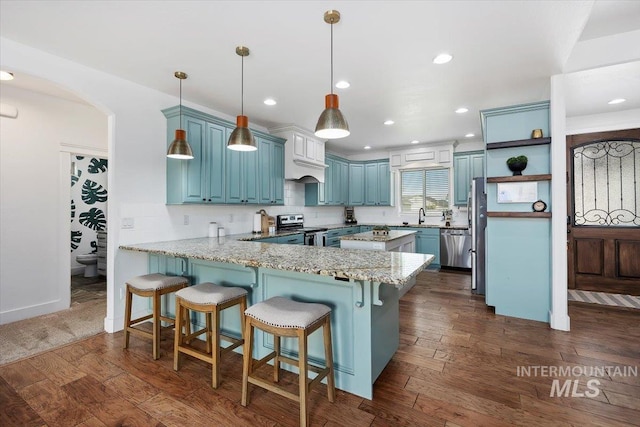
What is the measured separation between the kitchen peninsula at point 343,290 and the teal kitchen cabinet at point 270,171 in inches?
77.9

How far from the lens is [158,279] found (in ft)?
8.76

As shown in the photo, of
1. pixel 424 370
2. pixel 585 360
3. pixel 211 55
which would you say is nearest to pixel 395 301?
pixel 424 370

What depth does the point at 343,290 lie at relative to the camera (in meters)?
2.06

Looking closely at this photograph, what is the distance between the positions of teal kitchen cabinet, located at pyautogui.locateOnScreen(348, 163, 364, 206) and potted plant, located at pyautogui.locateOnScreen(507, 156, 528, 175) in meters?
3.90

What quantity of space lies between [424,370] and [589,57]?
10.6 ft

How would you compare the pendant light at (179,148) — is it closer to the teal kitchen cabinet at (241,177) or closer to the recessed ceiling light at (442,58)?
the teal kitchen cabinet at (241,177)

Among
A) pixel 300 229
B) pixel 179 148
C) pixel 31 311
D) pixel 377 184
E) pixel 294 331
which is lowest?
pixel 31 311

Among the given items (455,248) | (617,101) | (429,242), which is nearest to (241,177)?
(429,242)

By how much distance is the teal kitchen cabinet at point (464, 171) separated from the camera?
586cm

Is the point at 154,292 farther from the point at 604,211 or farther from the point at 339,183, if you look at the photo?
the point at 604,211

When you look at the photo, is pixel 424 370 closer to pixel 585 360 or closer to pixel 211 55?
pixel 585 360

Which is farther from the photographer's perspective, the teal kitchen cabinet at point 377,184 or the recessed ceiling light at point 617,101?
the teal kitchen cabinet at point 377,184

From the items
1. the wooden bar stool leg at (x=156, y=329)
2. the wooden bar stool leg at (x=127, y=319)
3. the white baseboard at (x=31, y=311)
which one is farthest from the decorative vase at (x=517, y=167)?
the white baseboard at (x=31, y=311)

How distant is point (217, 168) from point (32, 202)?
2132mm
